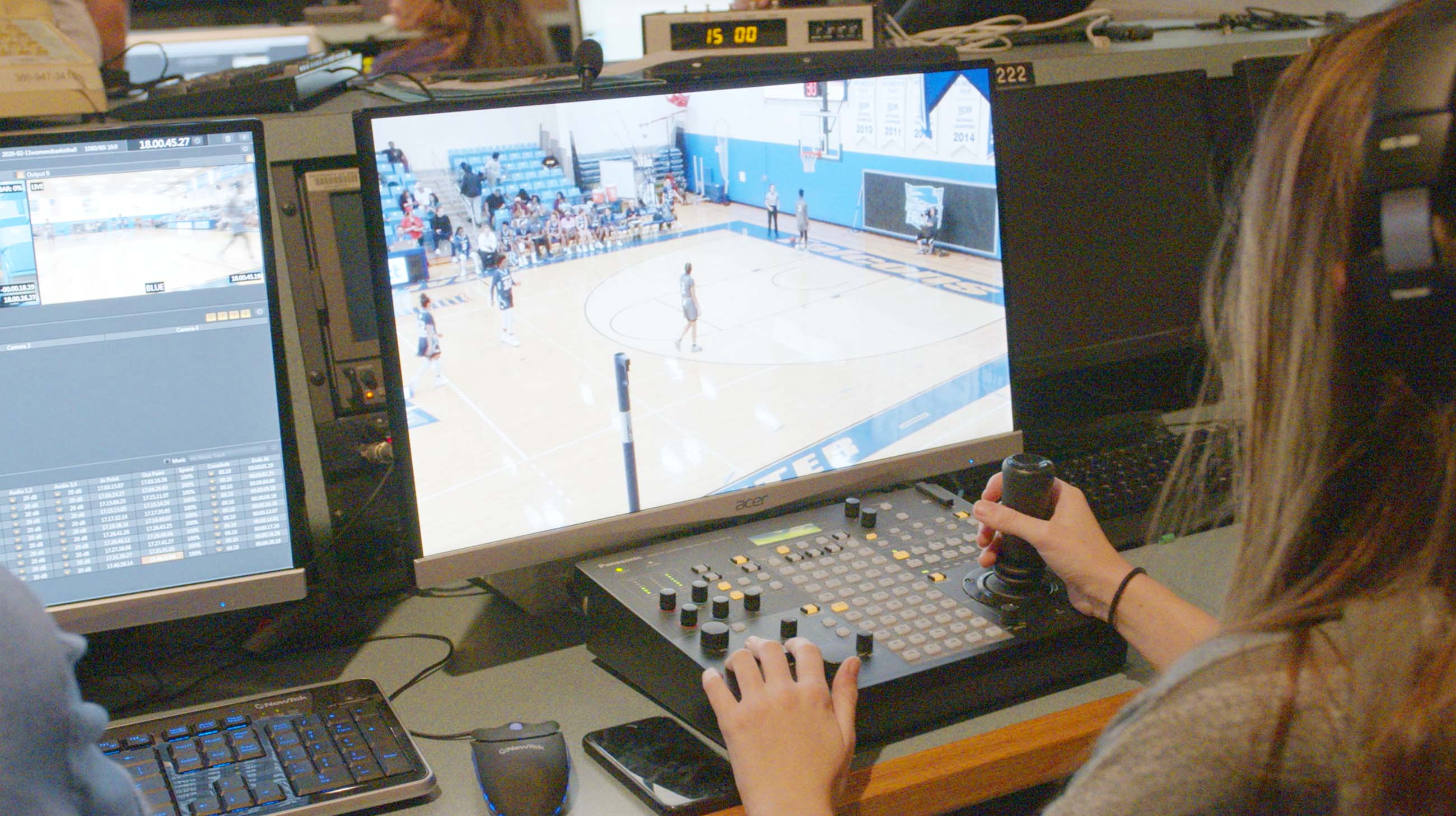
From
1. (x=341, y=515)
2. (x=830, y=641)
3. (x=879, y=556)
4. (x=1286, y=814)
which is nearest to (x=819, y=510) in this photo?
(x=879, y=556)

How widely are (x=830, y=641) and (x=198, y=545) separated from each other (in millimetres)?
540

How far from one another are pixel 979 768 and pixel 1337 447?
408 millimetres

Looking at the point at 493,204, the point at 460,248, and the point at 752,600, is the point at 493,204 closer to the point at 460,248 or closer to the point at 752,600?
the point at 460,248

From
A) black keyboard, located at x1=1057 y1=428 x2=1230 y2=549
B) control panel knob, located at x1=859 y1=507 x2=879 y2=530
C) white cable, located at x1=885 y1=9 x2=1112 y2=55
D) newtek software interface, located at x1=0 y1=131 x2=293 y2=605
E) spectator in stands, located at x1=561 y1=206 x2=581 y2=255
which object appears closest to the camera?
newtek software interface, located at x1=0 y1=131 x2=293 y2=605

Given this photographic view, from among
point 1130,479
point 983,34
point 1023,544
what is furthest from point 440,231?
point 983,34

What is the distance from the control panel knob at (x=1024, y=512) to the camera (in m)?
0.99

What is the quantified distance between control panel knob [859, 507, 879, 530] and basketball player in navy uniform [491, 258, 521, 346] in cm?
38

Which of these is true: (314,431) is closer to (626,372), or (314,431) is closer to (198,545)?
(198,545)

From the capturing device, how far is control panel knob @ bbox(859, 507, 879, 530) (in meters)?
1.11

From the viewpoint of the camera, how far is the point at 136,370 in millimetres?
917

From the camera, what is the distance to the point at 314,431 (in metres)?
1.14

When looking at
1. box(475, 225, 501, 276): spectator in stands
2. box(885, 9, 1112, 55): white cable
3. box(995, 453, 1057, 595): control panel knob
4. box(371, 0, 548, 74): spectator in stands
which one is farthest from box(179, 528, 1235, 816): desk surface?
box(371, 0, 548, 74): spectator in stands

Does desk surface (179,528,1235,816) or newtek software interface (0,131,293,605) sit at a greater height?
newtek software interface (0,131,293,605)

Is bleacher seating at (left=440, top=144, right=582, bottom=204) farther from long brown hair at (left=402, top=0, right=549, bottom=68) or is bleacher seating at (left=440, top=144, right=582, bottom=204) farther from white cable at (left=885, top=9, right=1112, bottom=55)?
long brown hair at (left=402, top=0, right=549, bottom=68)
